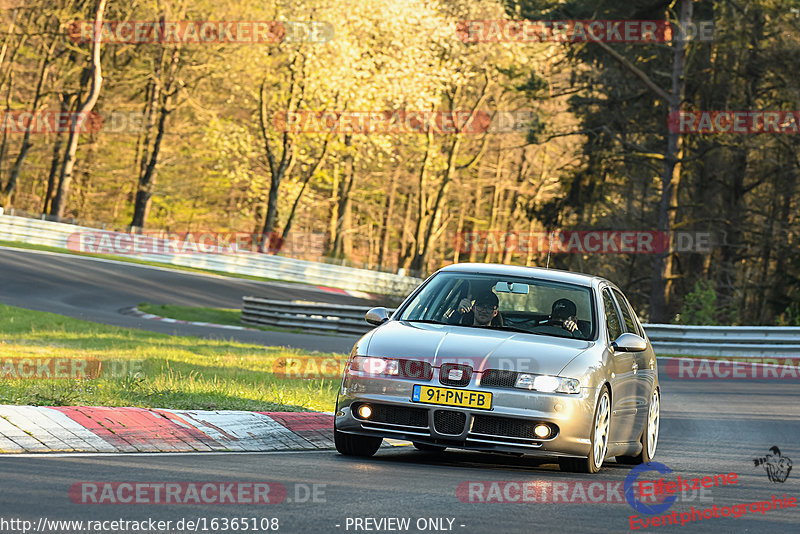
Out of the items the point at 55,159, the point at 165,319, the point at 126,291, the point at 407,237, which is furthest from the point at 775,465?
the point at 407,237

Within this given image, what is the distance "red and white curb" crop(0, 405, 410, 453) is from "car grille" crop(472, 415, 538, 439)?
5.95ft

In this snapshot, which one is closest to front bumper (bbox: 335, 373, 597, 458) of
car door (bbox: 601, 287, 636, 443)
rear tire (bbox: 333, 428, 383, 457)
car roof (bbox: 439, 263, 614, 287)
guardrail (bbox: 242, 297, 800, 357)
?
rear tire (bbox: 333, 428, 383, 457)

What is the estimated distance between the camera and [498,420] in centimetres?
834

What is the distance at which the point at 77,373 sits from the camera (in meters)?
13.7

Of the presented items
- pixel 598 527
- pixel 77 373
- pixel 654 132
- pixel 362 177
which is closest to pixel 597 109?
pixel 654 132

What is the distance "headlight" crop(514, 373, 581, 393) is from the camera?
27.5 feet

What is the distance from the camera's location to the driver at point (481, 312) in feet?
31.2

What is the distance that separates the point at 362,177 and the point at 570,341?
54.4 metres

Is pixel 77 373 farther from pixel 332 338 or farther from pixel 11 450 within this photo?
pixel 332 338

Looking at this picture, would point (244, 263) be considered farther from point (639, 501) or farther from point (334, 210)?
point (639, 501)

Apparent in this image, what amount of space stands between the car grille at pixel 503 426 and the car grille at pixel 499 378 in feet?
0.76

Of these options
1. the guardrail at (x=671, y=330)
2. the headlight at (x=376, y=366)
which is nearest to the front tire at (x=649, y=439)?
the headlight at (x=376, y=366)

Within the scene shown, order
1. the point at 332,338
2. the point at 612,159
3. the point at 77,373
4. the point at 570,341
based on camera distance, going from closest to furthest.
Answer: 1. the point at 570,341
2. the point at 77,373
3. the point at 332,338
4. the point at 612,159

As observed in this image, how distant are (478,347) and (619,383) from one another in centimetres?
151
